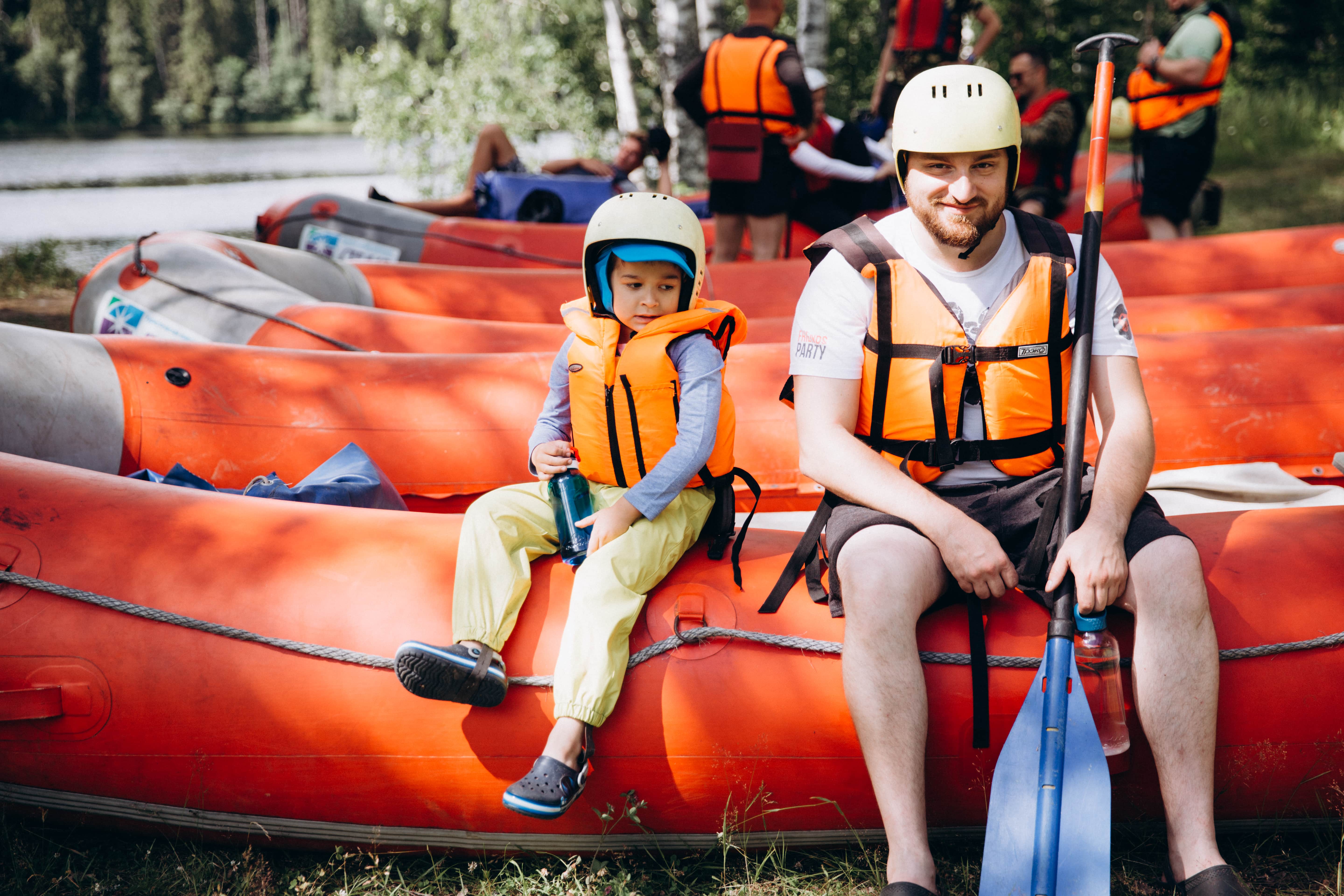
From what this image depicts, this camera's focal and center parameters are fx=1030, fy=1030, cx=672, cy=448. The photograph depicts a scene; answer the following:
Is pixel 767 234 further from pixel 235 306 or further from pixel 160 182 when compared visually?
pixel 160 182

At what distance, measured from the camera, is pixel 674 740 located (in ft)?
7.02

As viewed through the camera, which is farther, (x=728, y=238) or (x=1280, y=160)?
(x=1280, y=160)

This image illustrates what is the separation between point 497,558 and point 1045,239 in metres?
1.39

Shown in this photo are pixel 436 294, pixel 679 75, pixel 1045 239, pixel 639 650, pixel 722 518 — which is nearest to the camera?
pixel 639 650

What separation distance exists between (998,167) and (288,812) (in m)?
2.05

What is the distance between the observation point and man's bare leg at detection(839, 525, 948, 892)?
1936 millimetres

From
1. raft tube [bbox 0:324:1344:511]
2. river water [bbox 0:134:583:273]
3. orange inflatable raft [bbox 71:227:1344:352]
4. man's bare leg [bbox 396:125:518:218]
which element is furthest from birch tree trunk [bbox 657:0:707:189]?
raft tube [bbox 0:324:1344:511]

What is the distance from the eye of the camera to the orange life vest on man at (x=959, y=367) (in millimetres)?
2188

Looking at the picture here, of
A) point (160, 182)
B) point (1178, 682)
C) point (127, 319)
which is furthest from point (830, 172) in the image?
point (160, 182)

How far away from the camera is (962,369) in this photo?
86.4 inches

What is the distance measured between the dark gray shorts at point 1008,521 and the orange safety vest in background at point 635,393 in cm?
37

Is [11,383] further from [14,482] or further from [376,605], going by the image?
[376,605]

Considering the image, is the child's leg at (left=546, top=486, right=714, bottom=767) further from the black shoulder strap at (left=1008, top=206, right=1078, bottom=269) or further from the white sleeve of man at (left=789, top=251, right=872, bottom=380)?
the black shoulder strap at (left=1008, top=206, right=1078, bottom=269)

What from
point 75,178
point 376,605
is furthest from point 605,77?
point 376,605
